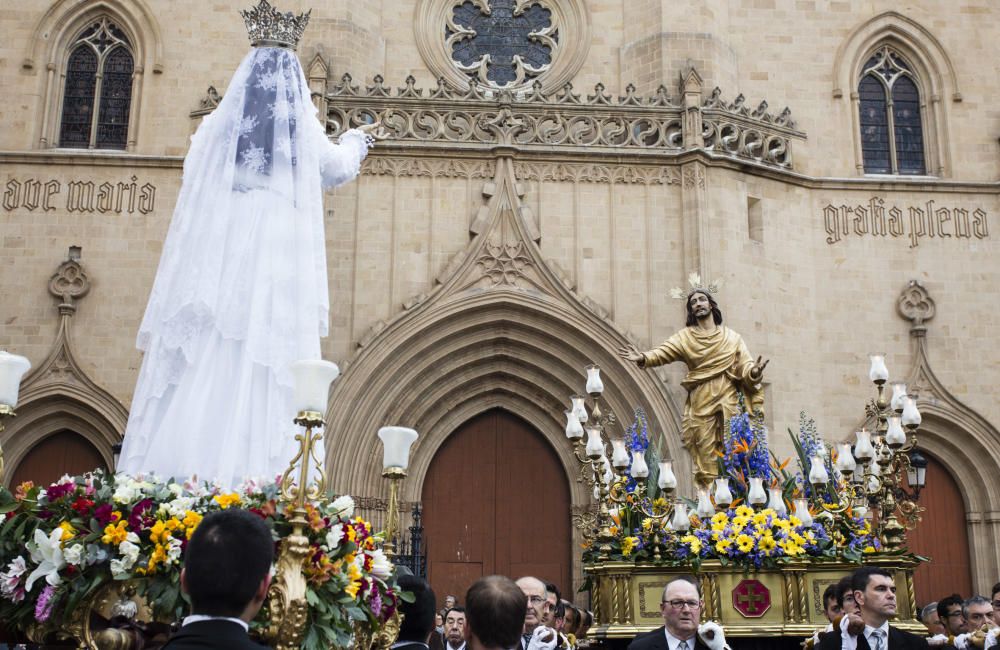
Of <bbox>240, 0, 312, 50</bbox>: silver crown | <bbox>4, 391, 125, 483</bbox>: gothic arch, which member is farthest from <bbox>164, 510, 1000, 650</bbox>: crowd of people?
<bbox>4, 391, 125, 483</bbox>: gothic arch

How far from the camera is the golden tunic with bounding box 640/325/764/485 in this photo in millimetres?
11133

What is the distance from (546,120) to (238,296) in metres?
11.9

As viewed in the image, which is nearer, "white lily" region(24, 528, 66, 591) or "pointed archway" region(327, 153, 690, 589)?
"white lily" region(24, 528, 66, 591)

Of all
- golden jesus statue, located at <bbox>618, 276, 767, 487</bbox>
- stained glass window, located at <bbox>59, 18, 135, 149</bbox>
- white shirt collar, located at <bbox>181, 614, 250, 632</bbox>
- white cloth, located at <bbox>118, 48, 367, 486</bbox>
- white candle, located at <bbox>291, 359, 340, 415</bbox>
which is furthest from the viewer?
stained glass window, located at <bbox>59, 18, 135, 149</bbox>

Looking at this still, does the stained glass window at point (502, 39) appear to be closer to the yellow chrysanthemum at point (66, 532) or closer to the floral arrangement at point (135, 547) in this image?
the floral arrangement at point (135, 547)

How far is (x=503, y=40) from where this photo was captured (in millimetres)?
21422

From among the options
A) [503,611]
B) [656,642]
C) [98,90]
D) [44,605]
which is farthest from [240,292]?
[98,90]

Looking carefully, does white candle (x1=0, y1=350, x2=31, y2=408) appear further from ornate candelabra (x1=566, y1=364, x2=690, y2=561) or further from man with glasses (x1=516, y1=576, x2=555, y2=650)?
ornate candelabra (x1=566, y1=364, x2=690, y2=561)

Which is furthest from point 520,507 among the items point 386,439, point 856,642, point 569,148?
point 856,642

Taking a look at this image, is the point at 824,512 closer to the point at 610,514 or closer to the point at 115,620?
the point at 610,514

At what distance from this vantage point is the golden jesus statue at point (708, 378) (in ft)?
36.5

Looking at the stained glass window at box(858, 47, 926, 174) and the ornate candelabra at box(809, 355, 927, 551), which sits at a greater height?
the stained glass window at box(858, 47, 926, 174)

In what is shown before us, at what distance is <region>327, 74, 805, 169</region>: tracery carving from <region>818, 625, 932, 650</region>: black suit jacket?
42.1ft

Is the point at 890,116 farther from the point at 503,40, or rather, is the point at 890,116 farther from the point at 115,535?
the point at 115,535
